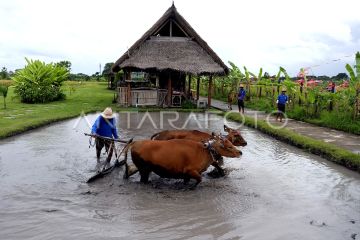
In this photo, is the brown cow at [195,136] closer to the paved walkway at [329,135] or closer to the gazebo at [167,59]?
the paved walkway at [329,135]

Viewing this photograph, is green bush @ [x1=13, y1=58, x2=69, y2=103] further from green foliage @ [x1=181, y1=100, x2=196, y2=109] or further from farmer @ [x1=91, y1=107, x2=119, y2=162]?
farmer @ [x1=91, y1=107, x2=119, y2=162]

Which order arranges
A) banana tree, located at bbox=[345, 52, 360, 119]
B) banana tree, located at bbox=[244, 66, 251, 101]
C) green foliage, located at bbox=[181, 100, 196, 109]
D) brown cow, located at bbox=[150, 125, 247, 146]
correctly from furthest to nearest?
banana tree, located at bbox=[244, 66, 251, 101] < green foliage, located at bbox=[181, 100, 196, 109] < banana tree, located at bbox=[345, 52, 360, 119] < brown cow, located at bbox=[150, 125, 247, 146]

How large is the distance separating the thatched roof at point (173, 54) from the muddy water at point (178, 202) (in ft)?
41.6

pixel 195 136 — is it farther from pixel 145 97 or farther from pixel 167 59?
pixel 145 97

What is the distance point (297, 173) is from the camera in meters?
9.83

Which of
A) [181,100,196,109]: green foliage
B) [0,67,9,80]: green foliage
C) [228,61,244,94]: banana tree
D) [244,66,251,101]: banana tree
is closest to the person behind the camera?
[181,100,196,109]: green foliage

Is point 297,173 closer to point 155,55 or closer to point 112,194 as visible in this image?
point 112,194

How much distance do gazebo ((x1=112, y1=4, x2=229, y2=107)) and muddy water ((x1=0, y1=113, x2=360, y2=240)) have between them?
12820 millimetres

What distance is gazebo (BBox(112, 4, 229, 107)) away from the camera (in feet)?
77.4

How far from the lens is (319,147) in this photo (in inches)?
469

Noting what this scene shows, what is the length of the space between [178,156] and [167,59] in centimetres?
1656

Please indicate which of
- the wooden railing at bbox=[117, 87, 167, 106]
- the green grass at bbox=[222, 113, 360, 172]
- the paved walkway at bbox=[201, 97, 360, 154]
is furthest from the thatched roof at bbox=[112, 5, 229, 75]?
the green grass at bbox=[222, 113, 360, 172]

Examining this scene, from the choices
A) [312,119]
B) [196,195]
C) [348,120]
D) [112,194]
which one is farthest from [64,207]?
[312,119]

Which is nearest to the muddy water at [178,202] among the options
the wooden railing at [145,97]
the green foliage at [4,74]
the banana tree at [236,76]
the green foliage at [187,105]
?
the green foliage at [187,105]
